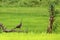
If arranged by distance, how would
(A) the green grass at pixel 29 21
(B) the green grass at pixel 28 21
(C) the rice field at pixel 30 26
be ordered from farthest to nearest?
(B) the green grass at pixel 28 21, (A) the green grass at pixel 29 21, (C) the rice field at pixel 30 26

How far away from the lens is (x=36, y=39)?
866 centimetres

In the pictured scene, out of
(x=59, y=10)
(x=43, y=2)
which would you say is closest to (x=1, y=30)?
(x=59, y=10)

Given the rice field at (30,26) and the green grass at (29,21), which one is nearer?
the rice field at (30,26)

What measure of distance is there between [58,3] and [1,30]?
21.1 meters

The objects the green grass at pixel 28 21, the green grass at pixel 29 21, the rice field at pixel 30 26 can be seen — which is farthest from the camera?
the green grass at pixel 28 21

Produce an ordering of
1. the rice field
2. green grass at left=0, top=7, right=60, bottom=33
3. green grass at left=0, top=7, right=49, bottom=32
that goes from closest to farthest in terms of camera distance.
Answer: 1. the rice field
2. green grass at left=0, top=7, right=60, bottom=33
3. green grass at left=0, top=7, right=49, bottom=32

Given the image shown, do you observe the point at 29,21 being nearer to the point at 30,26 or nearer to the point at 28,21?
the point at 28,21

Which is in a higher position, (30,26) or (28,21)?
(30,26)

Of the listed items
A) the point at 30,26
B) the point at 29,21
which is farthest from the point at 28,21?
the point at 30,26

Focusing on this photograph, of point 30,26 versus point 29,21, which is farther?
point 29,21

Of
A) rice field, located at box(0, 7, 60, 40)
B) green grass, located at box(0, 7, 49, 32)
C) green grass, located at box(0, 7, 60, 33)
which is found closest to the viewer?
rice field, located at box(0, 7, 60, 40)

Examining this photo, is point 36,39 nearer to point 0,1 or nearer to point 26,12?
point 26,12

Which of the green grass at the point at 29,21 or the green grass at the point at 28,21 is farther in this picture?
the green grass at the point at 28,21

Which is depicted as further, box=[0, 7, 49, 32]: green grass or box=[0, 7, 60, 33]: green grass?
box=[0, 7, 49, 32]: green grass
